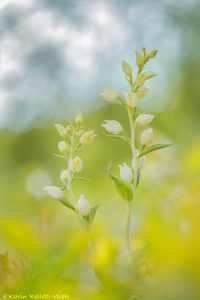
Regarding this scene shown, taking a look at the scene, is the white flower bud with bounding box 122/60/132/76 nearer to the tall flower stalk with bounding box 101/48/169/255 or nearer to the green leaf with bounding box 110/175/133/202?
the tall flower stalk with bounding box 101/48/169/255

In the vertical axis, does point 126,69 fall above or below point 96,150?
below

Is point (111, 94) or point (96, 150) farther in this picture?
point (96, 150)

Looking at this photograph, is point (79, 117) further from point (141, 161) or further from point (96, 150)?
point (96, 150)

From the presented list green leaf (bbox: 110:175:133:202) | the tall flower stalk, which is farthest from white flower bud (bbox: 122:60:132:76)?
green leaf (bbox: 110:175:133:202)

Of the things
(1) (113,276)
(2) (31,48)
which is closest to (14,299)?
(1) (113,276)

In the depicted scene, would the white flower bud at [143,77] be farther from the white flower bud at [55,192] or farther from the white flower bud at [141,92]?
the white flower bud at [55,192]

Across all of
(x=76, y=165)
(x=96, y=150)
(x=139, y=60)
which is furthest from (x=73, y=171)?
(x=96, y=150)

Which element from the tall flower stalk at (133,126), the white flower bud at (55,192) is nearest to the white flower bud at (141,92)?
the tall flower stalk at (133,126)

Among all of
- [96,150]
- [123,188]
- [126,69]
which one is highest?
[96,150]
